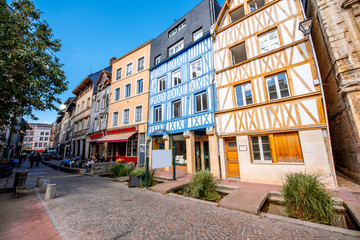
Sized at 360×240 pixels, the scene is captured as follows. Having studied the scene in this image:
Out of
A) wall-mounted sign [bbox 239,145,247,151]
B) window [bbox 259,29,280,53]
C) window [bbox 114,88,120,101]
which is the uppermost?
window [bbox 114,88,120,101]

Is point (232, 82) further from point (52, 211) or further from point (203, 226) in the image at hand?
point (52, 211)

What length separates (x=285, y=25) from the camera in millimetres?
7449

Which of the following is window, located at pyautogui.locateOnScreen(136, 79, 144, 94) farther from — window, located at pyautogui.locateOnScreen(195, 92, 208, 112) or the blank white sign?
the blank white sign

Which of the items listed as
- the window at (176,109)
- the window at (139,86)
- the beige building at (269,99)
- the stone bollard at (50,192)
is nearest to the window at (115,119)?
the window at (139,86)

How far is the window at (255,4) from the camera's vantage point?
8.87m

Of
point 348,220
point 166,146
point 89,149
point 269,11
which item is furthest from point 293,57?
point 89,149

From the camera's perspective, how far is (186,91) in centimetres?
1096

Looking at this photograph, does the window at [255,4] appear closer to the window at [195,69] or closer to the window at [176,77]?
the window at [195,69]

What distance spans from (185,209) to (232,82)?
7129 millimetres

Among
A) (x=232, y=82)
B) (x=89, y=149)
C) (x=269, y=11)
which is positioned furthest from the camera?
(x=89, y=149)

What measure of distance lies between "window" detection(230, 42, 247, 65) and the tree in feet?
31.4

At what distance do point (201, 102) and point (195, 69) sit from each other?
9.02 ft

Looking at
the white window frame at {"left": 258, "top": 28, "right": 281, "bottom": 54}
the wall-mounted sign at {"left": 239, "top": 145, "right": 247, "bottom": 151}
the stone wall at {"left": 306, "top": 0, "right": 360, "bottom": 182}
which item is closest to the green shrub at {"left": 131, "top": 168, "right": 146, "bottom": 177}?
the wall-mounted sign at {"left": 239, "top": 145, "right": 247, "bottom": 151}

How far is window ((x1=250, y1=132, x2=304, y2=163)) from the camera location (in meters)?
6.44
